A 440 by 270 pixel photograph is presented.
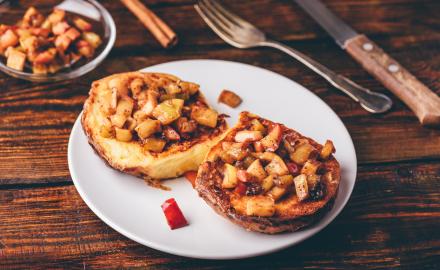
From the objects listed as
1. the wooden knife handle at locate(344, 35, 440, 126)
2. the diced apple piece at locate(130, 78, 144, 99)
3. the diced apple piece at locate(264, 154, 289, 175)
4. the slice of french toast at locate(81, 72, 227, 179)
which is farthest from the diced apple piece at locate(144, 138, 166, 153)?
the wooden knife handle at locate(344, 35, 440, 126)

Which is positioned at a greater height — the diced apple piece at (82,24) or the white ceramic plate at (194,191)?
the white ceramic plate at (194,191)

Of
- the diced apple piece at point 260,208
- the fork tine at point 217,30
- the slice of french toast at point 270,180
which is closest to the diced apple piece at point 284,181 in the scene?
the slice of french toast at point 270,180

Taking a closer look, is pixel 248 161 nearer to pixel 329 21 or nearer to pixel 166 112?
pixel 166 112

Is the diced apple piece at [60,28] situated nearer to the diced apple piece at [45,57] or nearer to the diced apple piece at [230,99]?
the diced apple piece at [45,57]

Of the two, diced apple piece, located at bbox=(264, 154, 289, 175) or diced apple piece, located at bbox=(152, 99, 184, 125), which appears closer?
diced apple piece, located at bbox=(264, 154, 289, 175)

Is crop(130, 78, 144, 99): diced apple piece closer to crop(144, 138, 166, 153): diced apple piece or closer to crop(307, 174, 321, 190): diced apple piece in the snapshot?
crop(144, 138, 166, 153): diced apple piece
